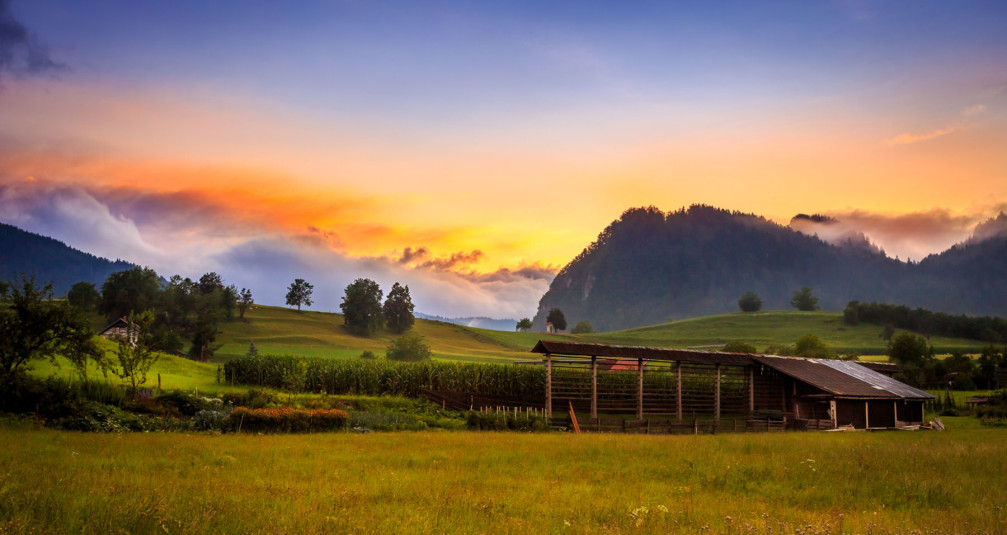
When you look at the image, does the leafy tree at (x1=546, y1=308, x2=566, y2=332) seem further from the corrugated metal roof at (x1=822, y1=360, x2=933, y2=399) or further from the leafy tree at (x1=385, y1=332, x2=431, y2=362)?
the corrugated metal roof at (x1=822, y1=360, x2=933, y2=399)

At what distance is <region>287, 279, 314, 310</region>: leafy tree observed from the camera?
433 feet

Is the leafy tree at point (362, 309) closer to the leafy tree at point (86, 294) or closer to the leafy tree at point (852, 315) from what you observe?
the leafy tree at point (86, 294)

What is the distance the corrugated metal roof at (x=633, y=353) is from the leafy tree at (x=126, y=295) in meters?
75.1

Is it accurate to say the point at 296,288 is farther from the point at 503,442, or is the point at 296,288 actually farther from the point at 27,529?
the point at 27,529

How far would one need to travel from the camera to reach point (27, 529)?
734cm

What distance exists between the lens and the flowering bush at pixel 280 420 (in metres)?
21.7

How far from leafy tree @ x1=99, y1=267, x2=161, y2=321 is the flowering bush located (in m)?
75.9

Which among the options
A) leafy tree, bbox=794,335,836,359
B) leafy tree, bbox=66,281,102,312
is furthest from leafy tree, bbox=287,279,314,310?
leafy tree, bbox=794,335,836,359

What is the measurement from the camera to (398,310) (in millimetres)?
124625

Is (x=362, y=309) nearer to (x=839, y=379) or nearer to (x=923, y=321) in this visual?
(x=839, y=379)

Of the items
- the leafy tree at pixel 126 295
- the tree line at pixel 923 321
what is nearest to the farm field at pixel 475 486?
the leafy tree at pixel 126 295

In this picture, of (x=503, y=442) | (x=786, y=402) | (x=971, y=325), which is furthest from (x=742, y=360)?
(x=971, y=325)

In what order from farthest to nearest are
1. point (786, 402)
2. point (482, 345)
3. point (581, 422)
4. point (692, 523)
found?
point (482, 345), point (786, 402), point (581, 422), point (692, 523)

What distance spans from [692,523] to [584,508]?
1592mm
